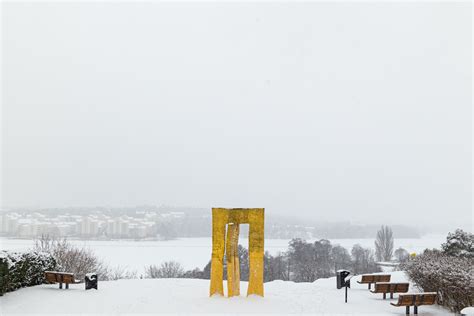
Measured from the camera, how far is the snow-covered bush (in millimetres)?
13605

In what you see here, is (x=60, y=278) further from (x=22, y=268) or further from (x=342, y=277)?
(x=342, y=277)

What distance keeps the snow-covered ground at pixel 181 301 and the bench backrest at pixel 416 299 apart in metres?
0.64

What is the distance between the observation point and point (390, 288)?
Answer: 14109 mm

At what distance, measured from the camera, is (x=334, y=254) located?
221ft

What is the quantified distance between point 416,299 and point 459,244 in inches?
363

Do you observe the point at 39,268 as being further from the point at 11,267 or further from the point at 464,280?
the point at 464,280

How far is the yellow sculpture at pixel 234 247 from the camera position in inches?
545

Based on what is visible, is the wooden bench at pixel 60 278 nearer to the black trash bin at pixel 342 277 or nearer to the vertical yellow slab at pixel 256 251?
the vertical yellow slab at pixel 256 251

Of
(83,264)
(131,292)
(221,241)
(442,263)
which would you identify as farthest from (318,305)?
(83,264)

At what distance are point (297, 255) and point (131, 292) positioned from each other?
4824cm

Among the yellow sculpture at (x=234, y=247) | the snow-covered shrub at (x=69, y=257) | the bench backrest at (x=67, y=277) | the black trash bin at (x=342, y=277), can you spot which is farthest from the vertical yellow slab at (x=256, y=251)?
the snow-covered shrub at (x=69, y=257)

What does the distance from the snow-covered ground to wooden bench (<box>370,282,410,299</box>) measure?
14.2 inches

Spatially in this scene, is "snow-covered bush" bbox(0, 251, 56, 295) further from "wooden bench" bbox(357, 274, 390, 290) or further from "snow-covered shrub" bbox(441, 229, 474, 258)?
"snow-covered shrub" bbox(441, 229, 474, 258)

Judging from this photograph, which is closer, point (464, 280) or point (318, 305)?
point (464, 280)
